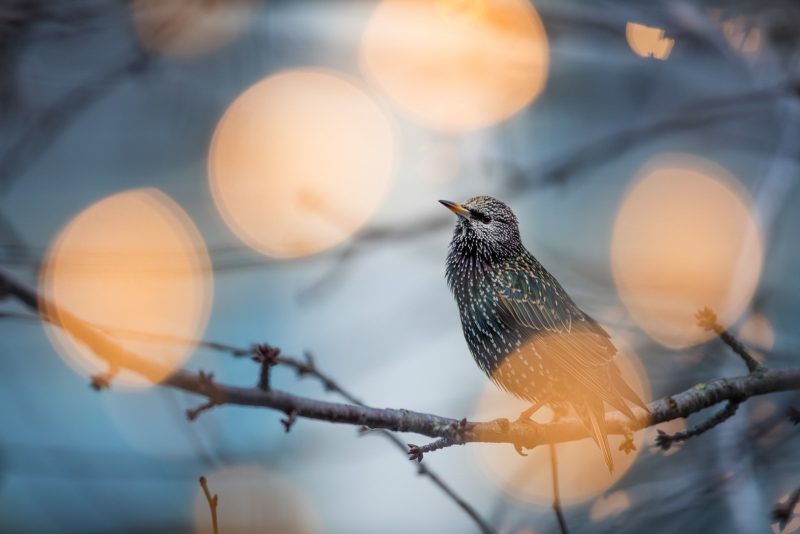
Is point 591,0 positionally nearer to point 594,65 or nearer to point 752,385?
point 752,385

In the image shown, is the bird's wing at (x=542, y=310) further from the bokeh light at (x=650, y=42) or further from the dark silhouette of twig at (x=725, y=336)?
the bokeh light at (x=650, y=42)

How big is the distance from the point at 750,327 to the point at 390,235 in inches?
33.2

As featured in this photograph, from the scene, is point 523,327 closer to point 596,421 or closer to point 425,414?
point 596,421

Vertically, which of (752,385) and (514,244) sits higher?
(514,244)

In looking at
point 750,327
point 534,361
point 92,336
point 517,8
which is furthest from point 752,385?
point 517,8

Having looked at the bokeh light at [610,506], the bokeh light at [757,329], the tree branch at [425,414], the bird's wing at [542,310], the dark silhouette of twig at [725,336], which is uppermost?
the bird's wing at [542,310]

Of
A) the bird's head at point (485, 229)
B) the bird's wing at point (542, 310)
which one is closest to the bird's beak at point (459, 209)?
the bird's head at point (485, 229)

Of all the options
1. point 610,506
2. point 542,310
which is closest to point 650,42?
point 542,310

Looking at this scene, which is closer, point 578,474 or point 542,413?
point 542,413

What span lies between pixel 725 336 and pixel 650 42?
0.51 meters

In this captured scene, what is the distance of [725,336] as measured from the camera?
1234 mm

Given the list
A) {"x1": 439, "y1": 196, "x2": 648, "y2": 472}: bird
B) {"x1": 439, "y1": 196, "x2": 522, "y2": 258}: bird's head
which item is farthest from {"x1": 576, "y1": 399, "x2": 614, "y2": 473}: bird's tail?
{"x1": 439, "y1": 196, "x2": 522, "y2": 258}: bird's head

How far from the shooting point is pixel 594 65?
437 centimetres

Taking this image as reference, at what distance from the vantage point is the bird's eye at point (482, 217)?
1.41m
